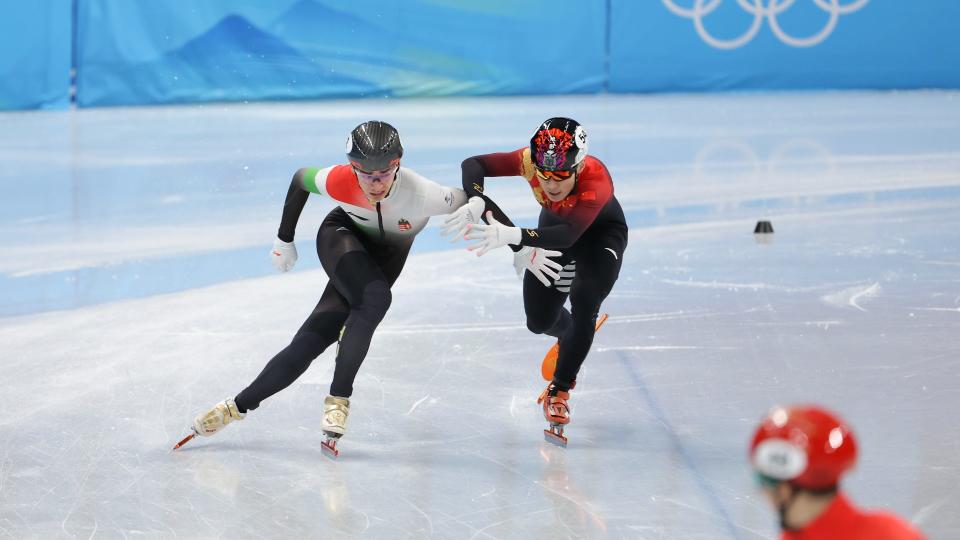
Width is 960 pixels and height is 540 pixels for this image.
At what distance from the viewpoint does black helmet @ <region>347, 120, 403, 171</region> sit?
12.1 feet

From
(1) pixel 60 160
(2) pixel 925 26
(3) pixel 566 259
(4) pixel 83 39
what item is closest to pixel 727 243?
(3) pixel 566 259

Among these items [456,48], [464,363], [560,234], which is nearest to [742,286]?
[464,363]

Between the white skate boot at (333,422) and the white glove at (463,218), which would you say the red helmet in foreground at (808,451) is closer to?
the white glove at (463,218)

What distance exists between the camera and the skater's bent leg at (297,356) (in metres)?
3.91

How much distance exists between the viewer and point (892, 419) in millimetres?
4176

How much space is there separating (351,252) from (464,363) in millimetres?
1026

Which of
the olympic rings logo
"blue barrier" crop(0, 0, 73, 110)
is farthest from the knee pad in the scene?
the olympic rings logo

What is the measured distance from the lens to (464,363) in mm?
4852

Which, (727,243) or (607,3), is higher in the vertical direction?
(607,3)

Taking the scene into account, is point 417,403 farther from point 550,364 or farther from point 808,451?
point 808,451

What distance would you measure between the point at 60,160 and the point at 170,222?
2898 millimetres

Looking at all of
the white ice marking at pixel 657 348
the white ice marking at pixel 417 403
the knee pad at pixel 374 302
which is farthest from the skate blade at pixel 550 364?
the knee pad at pixel 374 302

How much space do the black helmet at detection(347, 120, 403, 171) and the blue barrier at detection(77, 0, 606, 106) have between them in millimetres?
11485

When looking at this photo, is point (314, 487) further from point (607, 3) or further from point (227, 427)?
point (607, 3)
